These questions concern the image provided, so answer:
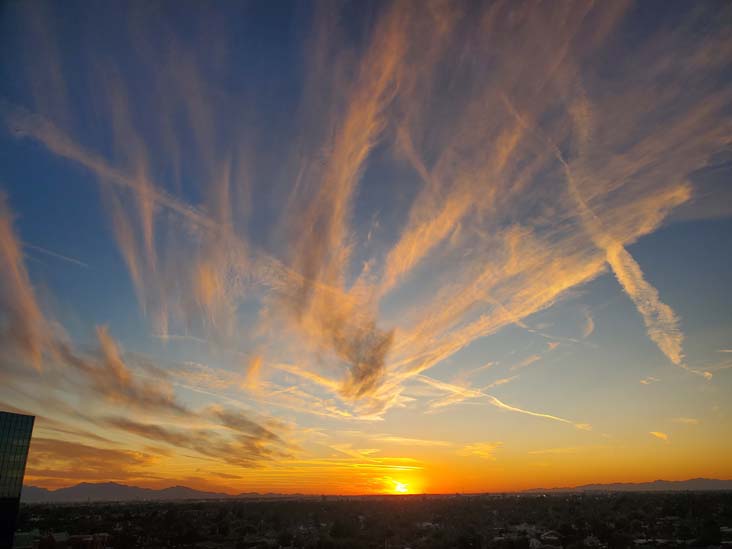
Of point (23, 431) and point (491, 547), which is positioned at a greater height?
point (23, 431)

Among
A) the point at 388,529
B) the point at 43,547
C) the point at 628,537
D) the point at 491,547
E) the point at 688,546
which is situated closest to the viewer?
the point at 688,546

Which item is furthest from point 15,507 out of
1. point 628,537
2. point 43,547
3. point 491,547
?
point 628,537

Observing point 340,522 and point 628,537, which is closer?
point 628,537

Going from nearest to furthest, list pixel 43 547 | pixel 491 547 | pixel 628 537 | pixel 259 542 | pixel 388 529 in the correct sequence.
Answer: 1. pixel 491 547
2. pixel 628 537
3. pixel 43 547
4. pixel 259 542
5. pixel 388 529

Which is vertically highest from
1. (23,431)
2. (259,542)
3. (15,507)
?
(23,431)

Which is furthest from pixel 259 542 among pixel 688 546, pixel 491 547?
pixel 688 546

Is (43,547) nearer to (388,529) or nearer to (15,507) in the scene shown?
(15,507)
